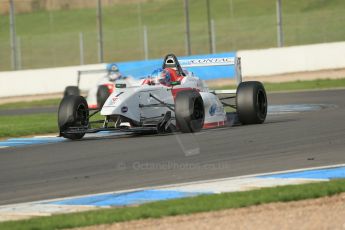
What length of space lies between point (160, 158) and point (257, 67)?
2395 centimetres

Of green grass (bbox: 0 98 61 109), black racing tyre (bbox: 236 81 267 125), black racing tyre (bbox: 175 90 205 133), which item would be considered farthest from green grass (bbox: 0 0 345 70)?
black racing tyre (bbox: 175 90 205 133)

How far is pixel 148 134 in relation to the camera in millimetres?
17062

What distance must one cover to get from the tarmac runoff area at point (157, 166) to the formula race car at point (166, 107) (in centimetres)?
24

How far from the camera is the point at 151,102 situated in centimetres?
1642

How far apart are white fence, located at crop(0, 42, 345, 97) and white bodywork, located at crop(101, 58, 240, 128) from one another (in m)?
18.6

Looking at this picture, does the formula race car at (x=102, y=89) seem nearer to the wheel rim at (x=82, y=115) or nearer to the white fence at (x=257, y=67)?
the wheel rim at (x=82, y=115)

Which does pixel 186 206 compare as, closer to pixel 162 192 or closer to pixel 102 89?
pixel 162 192

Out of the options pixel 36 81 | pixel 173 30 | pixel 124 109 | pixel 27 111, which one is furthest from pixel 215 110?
pixel 173 30

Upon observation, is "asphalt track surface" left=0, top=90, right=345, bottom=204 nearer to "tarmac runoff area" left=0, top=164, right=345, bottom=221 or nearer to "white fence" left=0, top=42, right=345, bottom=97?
"tarmac runoff area" left=0, top=164, right=345, bottom=221

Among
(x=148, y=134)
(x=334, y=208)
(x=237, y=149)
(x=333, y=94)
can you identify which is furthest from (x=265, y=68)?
(x=334, y=208)

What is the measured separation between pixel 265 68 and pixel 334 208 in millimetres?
27984

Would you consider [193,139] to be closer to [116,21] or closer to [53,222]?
[53,222]

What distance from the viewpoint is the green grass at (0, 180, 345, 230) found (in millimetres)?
8336

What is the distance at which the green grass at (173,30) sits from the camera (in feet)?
144
